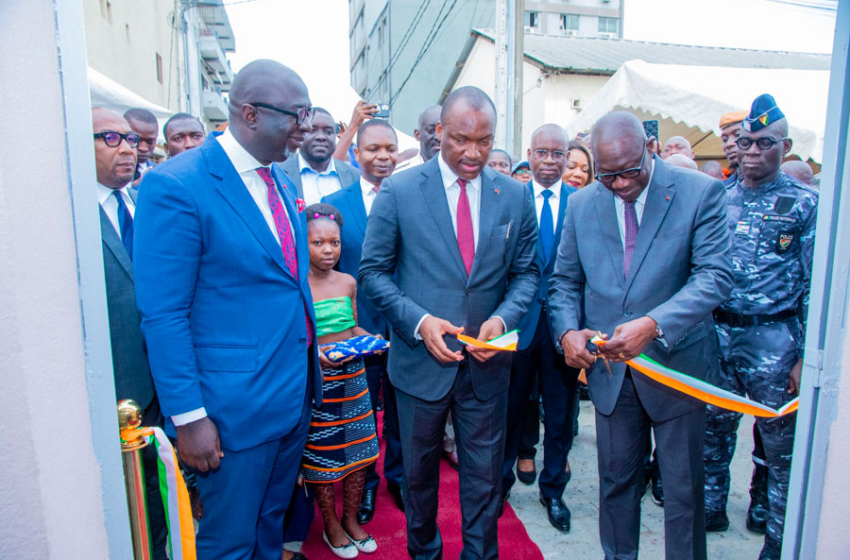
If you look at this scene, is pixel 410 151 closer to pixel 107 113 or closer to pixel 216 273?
pixel 107 113

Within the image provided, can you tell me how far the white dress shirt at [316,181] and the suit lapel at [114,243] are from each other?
6.59ft

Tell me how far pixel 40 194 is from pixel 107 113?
184 cm

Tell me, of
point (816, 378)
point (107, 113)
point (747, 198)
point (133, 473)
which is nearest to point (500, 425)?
point (816, 378)

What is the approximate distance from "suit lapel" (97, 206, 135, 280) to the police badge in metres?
3.27

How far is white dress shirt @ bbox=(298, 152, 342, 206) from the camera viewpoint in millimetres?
4312

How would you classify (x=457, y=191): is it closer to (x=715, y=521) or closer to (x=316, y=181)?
(x=316, y=181)

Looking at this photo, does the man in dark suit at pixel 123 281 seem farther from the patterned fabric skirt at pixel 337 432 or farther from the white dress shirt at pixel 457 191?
the white dress shirt at pixel 457 191

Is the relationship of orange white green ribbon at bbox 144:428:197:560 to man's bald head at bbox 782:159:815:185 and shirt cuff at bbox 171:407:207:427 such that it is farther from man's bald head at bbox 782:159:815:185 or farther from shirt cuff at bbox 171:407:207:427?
man's bald head at bbox 782:159:815:185

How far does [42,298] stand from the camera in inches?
41.9

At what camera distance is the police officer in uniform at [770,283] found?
9.61 ft

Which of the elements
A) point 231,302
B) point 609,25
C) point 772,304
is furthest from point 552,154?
point 609,25

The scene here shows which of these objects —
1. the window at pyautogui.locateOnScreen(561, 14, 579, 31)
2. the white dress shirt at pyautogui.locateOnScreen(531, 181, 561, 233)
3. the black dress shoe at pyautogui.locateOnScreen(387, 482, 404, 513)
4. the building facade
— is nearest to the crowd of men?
the black dress shoe at pyautogui.locateOnScreen(387, 482, 404, 513)

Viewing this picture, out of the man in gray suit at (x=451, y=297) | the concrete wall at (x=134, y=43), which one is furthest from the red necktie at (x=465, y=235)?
the concrete wall at (x=134, y=43)

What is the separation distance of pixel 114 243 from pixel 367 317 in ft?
5.48
